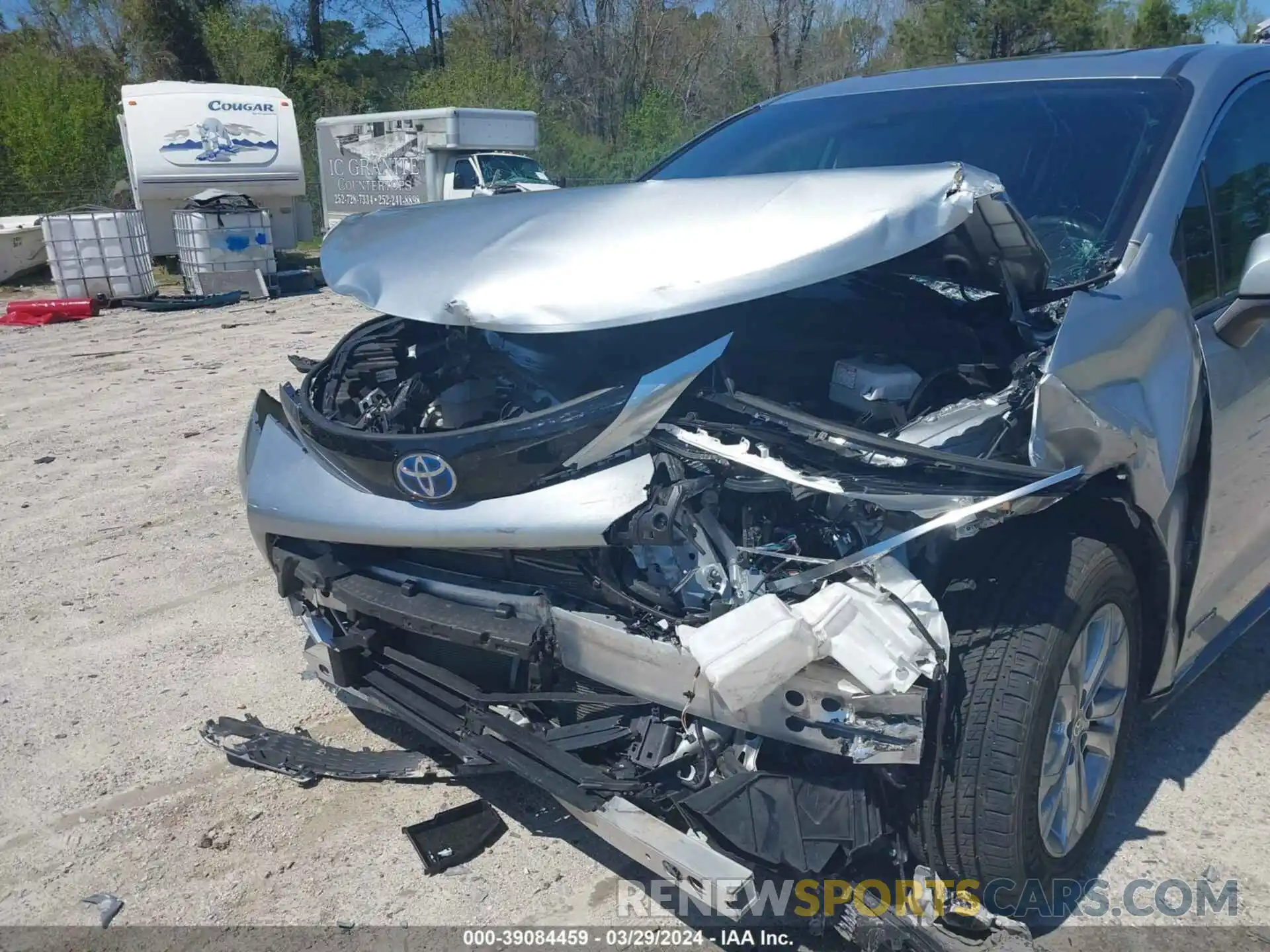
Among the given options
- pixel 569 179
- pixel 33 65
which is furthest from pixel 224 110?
pixel 569 179

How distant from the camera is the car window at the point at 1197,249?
2859 mm

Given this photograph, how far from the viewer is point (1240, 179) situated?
3252mm

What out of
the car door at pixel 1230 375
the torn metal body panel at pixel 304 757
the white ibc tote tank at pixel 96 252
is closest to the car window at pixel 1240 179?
the car door at pixel 1230 375

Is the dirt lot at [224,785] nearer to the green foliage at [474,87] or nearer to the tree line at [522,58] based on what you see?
the tree line at [522,58]

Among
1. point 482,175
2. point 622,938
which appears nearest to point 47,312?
point 482,175

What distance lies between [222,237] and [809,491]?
1420 centimetres

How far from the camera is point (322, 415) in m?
2.94

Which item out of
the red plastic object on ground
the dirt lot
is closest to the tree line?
the red plastic object on ground

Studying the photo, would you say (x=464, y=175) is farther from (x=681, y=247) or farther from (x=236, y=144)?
(x=681, y=247)

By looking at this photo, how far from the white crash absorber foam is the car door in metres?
1.20

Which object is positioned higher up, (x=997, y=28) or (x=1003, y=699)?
(x=997, y=28)

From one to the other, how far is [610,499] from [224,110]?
16182 mm

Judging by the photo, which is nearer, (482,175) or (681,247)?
(681,247)

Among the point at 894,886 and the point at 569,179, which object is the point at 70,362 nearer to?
the point at 894,886
